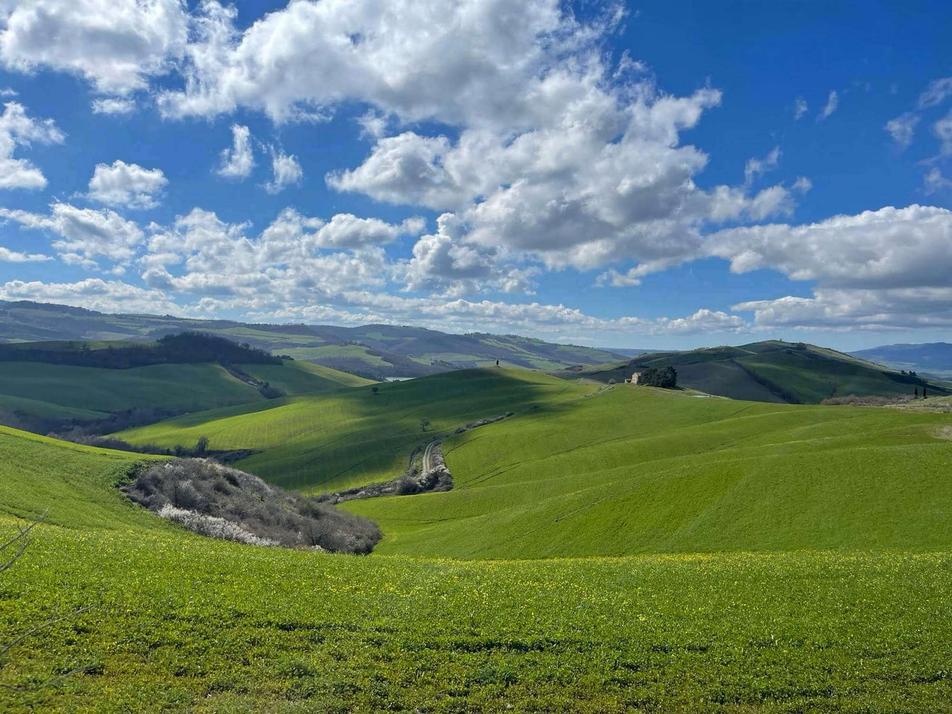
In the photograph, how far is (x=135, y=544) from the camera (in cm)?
2658

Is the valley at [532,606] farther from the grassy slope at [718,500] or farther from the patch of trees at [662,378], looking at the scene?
the patch of trees at [662,378]

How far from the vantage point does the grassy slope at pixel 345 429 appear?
11856 cm

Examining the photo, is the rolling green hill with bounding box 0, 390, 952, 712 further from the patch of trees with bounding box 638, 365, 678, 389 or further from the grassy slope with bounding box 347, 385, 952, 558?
the patch of trees with bounding box 638, 365, 678, 389

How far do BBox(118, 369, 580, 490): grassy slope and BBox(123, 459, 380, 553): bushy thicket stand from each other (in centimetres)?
4952

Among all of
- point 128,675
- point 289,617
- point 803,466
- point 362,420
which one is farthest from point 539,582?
point 362,420

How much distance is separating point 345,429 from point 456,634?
460 ft

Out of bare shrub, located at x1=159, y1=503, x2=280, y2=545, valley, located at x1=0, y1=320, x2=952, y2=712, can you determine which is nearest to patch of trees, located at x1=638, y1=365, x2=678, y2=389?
valley, located at x1=0, y1=320, x2=952, y2=712

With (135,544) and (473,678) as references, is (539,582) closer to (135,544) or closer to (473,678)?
(473,678)

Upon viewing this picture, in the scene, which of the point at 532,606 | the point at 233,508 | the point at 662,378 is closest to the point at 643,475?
the point at 532,606

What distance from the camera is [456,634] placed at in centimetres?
1925

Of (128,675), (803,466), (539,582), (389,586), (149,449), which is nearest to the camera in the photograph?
(128,675)

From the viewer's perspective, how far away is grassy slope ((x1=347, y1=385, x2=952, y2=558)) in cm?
4031

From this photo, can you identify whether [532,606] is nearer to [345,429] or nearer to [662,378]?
[345,429]

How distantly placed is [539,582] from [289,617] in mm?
10753
